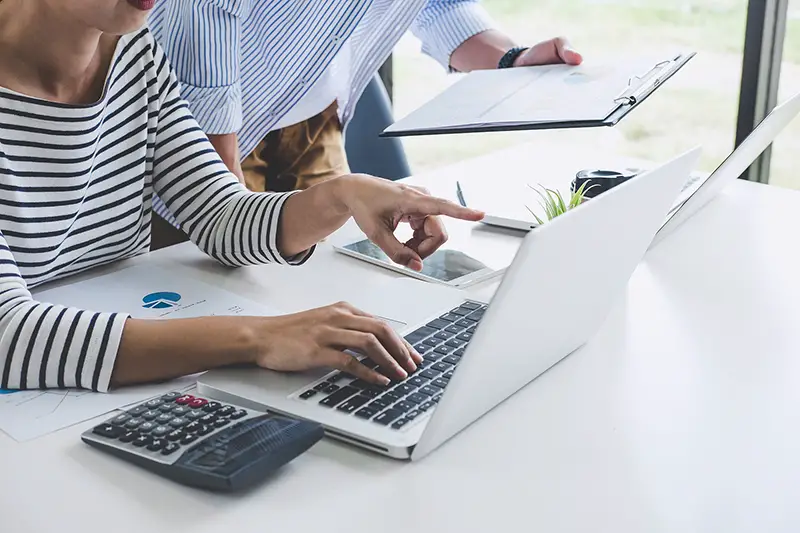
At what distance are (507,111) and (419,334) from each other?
38cm

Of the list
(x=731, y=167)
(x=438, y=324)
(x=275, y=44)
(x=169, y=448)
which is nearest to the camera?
(x=169, y=448)

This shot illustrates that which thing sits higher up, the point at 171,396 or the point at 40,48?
the point at 40,48

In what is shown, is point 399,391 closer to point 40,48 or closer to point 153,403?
point 153,403

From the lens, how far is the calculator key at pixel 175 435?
75 cm

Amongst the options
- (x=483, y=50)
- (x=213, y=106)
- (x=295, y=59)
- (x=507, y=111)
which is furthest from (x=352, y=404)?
(x=483, y=50)

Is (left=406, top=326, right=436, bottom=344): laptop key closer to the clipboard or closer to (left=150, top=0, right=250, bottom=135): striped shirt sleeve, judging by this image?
the clipboard

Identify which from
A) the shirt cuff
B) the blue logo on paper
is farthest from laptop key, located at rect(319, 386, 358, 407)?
the shirt cuff

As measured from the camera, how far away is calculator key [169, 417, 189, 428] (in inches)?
30.5

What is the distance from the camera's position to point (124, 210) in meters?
1.23

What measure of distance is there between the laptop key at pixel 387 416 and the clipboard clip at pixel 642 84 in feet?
1.85

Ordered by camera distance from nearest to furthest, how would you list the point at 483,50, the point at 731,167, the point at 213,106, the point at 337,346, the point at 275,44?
1. the point at 337,346
2. the point at 731,167
3. the point at 213,106
4. the point at 275,44
5. the point at 483,50

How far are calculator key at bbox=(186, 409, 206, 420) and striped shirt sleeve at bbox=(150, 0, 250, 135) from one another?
0.76 m

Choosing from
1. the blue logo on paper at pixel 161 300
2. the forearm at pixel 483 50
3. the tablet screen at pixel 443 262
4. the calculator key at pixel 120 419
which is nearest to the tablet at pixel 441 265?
the tablet screen at pixel 443 262

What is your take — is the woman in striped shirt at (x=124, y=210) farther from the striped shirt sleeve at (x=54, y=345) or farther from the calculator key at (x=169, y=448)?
the calculator key at (x=169, y=448)
